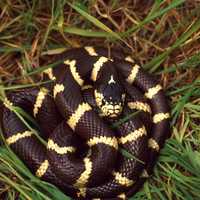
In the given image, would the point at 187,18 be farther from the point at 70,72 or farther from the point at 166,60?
the point at 70,72

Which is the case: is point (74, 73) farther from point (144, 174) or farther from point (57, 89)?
point (144, 174)

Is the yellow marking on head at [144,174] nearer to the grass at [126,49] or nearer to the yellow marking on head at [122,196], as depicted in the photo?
the grass at [126,49]

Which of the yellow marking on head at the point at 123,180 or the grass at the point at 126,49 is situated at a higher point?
the grass at the point at 126,49

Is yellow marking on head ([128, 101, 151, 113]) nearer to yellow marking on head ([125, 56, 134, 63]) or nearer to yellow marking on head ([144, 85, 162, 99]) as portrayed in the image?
yellow marking on head ([144, 85, 162, 99])

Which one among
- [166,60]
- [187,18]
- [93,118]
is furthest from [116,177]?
[187,18]

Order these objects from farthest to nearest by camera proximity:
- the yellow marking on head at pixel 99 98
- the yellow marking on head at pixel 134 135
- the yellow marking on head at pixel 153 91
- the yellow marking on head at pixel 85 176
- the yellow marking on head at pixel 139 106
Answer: the yellow marking on head at pixel 153 91 < the yellow marking on head at pixel 139 106 < the yellow marking on head at pixel 99 98 < the yellow marking on head at pixel 134 135 < the yellow marking on head at pixel 85 176

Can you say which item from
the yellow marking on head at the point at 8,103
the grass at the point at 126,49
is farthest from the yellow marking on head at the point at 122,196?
the yellow marking on head at the point at 8,103

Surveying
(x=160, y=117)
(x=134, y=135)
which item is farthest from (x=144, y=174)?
(x=160, y=117)

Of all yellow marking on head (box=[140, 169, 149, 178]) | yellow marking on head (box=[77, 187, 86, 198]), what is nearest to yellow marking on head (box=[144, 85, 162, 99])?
yellow marking on head (box=[140, 169, 149, 178])
